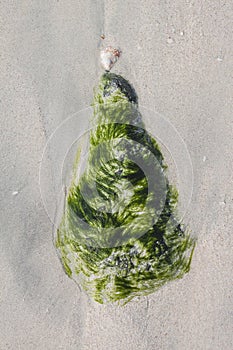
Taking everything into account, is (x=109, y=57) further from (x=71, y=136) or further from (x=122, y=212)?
(x=122, y=212)

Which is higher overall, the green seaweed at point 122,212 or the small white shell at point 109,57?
the small white shell at point 109,57

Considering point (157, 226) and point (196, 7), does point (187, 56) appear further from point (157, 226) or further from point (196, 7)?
point (157, 226)

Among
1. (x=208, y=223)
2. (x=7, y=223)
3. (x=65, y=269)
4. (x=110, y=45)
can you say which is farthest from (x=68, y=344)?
(x=110, y=45)

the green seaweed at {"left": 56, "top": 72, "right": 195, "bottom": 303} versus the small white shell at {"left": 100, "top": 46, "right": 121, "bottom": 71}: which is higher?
the small white shell at {"left": 100, "top": 46, "right": 121, "bottom": 71}
